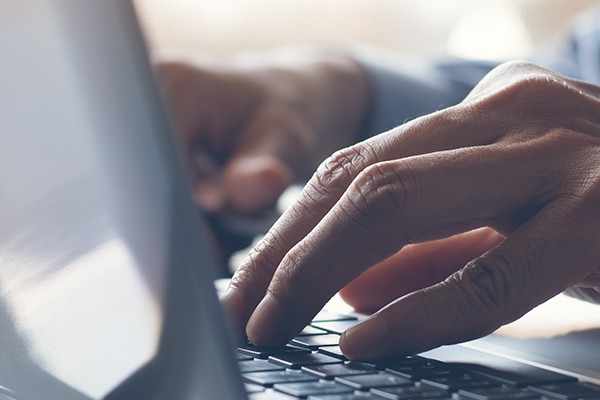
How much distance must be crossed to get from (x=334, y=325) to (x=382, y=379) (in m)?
0.11

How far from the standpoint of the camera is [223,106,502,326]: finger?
1.33 ft

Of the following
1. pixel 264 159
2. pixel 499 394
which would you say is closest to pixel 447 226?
pixel 499 394

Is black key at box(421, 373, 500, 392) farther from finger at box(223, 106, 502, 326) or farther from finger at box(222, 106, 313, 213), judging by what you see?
finger at box(222, 106, 313, 213)

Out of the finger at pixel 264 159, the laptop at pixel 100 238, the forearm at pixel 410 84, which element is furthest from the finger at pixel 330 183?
the forearm at pixel 410 84

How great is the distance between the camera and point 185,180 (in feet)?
0.77

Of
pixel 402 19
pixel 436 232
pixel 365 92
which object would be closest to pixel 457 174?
pixel 436 232

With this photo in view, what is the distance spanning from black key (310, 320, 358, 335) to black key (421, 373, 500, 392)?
Answer: 0.29 feet

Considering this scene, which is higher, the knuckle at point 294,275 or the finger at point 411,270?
the finger at point 411,270

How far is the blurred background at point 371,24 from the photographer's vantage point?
1.94m

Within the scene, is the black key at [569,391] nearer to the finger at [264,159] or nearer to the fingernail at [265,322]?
the fingernail at [265,322]

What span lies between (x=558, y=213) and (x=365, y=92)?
92 cm

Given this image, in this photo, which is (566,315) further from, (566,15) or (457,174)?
(566,15)

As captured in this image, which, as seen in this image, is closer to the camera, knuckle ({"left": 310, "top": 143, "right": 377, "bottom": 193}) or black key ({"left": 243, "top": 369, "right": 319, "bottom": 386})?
black key ({"left": 243, "top": 369, "right": 319, "bottom": 386})

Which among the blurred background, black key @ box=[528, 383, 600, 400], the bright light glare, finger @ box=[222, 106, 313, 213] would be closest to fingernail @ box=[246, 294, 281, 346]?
black key @ box=[528, 383, 600, 400]
